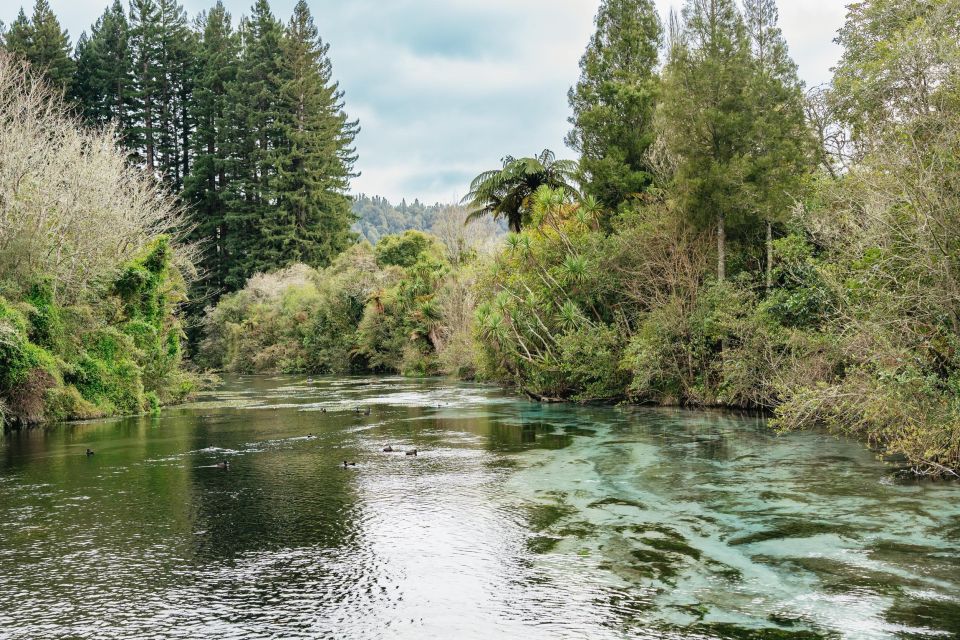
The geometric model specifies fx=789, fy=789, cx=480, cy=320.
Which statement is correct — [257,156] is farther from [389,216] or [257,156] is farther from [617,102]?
[389,216]

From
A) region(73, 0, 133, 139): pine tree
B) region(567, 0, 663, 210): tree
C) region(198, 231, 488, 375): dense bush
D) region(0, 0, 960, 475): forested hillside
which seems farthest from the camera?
region(73, 0, 133, 139): pine tree

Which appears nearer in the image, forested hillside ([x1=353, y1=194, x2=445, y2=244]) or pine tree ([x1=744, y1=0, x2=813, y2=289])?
pine tree ([x1=744, y1=0, x2=813, y2=289])

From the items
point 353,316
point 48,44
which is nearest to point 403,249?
point 353,316

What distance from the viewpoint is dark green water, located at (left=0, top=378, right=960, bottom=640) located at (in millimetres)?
7242

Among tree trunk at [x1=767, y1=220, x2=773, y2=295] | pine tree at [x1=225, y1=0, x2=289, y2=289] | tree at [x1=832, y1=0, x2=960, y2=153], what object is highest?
pine tree at [x1=225, y1=0, x2=289, y2=289]

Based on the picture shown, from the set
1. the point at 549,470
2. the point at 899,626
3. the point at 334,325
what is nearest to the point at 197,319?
the point at 334,325

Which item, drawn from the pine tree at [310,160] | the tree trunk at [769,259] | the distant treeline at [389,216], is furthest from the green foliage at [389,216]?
the tree trunk at [769,259]

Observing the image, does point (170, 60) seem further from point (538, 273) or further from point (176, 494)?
point (176, 494)

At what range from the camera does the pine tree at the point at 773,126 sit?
73.9ft

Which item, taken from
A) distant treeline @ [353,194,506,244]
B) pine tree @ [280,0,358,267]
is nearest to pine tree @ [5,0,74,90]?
pine tree @ [280,0,358,267]

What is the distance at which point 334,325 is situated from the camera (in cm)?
5906

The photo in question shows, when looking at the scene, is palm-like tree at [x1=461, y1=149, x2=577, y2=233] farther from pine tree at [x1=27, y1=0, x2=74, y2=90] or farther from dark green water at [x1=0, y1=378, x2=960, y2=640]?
pine tree at [x1=27, y1=0, x2=74, y2=90]

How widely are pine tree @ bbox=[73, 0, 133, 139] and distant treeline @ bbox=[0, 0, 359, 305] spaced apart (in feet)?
0.28

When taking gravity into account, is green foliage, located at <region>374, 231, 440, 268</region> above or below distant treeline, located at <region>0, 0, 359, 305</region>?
below
